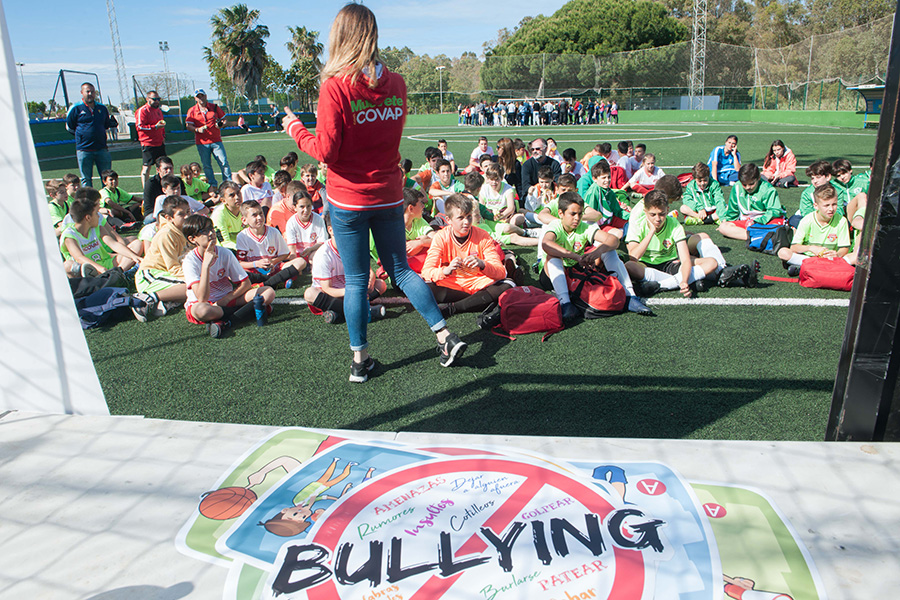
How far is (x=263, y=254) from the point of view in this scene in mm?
5934

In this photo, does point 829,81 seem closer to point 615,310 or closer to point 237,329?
point 615,310

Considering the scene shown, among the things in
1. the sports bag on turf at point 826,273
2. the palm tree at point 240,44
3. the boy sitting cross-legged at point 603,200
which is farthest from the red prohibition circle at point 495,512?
the palm tree at point 240,44

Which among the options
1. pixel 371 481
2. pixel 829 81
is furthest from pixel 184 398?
pixel 829 81

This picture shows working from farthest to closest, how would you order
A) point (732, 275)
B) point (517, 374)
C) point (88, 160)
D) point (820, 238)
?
point (88, 160) < point (820, 238) < point (732, 275) < point (517, 374)

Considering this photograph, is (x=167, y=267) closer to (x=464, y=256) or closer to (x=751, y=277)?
(x=464, y=256)

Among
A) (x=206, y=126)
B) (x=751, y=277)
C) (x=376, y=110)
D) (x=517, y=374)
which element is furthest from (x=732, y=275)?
(x=206, y=126)

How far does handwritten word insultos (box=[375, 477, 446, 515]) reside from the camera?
79.1 inches

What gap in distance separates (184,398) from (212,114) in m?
8.66

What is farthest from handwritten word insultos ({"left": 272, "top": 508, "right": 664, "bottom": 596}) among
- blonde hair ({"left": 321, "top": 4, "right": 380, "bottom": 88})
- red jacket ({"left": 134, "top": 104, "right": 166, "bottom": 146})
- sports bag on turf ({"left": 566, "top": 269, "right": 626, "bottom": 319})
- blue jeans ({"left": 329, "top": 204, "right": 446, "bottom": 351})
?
red jacket ({"left": 134, "top": 104, "right": 166, "bottom": 146})

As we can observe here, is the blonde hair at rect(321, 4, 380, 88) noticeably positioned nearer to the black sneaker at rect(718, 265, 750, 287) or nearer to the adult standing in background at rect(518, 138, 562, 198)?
the black sneaker at rect(718, 265, 750, 287)

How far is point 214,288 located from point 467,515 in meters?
3.60


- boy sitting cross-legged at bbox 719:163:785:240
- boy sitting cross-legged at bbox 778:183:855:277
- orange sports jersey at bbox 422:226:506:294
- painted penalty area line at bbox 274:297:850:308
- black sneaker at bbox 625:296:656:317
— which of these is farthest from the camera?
boy sitting cross-legged at bbox 719:163:785:240

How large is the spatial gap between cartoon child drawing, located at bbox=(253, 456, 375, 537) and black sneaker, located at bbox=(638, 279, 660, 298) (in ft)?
12.6

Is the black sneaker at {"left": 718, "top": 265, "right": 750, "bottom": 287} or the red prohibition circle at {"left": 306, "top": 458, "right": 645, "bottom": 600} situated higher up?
the red prohibition circle at {"left": 306, "top": 458, "right": 645, "bottom": 600}
